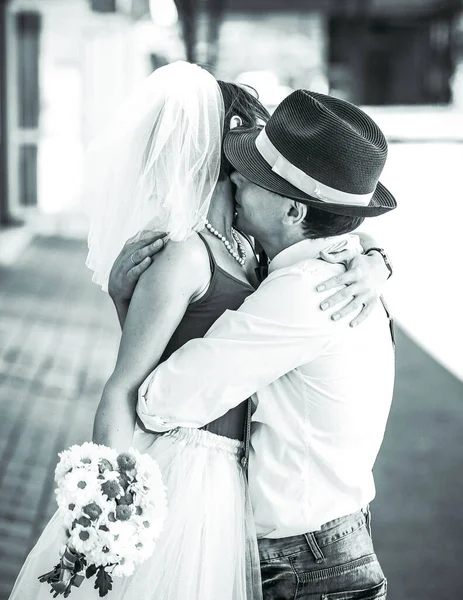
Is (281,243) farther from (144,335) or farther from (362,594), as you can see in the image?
(362,594)

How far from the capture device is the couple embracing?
163cm

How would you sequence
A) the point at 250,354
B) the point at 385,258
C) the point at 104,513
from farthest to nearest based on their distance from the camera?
the point at 385,258, the point at 250,354, the point at 104,513

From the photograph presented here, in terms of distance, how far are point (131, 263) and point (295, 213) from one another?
1.19 ft

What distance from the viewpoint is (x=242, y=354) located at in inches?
62.8

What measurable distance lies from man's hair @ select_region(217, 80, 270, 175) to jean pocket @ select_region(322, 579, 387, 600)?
0.93m

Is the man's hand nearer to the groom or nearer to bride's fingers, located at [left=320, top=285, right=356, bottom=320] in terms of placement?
the groom

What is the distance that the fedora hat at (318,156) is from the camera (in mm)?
1638

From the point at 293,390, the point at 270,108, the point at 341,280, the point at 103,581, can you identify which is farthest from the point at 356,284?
the point at 270,108

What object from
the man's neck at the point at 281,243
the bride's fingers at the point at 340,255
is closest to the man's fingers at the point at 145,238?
the man's neck at the point at 281,243

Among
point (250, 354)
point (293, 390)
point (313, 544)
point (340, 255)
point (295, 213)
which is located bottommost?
point (313, 544)

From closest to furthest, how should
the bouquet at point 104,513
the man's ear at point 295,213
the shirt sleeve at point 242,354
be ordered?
the bouquet at point 104,513 → the shirt sleeve at point 242,354 → the man's ear at point 295,213

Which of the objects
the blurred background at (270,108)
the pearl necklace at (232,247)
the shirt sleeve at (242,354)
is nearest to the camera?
the shirt sleeve at (242,354)

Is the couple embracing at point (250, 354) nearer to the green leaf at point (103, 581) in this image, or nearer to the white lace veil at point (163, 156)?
the white lace veil at point (163, 156)

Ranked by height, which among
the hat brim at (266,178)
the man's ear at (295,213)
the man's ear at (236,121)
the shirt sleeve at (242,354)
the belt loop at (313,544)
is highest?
the man's ear at (236,121)
